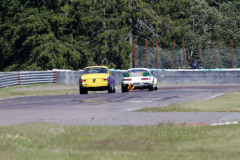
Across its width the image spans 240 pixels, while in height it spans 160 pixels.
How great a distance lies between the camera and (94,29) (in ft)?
195

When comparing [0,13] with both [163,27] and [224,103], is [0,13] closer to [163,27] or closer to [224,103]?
[163,27]

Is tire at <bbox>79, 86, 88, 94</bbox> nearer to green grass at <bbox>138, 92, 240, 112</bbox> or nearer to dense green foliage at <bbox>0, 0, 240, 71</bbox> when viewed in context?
green grass at <bbox>138, 92, 240, 112</bbox>

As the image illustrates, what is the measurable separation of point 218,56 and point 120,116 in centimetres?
2383

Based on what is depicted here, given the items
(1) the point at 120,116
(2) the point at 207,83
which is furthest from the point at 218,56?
(1) the point at 120,116

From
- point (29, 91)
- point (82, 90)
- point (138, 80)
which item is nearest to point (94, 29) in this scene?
point (29, 91)

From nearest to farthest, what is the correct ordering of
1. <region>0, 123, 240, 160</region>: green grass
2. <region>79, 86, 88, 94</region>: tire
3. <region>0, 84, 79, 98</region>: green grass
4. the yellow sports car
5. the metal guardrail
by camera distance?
<region>0, 123, 240, 160</region>: green grass, the yellow sports car, <region>79, 86, 88, 94</region>: tire, <region>0, 84, 79, 98</region>: green grass, the metal guardrail

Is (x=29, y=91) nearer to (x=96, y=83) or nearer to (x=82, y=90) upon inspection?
(x=82, y=90)

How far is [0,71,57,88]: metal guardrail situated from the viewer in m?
35.4

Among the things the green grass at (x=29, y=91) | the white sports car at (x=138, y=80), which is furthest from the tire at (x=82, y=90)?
the white sports car at (x=138, y=80)

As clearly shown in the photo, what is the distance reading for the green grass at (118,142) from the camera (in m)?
9.23

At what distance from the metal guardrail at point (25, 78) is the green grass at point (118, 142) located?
74.4 ft

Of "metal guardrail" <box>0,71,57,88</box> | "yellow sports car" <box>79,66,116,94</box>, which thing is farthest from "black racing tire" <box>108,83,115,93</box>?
"metal guardrail" <box>0,71,57,88</box>

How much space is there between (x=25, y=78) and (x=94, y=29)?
23.1 metres

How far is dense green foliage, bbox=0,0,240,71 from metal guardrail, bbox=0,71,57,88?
12.7 metres
